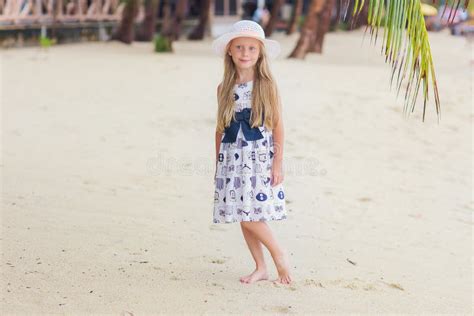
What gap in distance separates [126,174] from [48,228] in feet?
5.94

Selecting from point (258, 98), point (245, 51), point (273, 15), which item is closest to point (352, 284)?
point (258, 98)

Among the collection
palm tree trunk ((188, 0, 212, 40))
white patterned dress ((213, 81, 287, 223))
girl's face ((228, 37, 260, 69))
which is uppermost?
girl's face ((228, 37, 260, 69))

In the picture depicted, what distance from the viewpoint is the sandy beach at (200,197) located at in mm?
3701

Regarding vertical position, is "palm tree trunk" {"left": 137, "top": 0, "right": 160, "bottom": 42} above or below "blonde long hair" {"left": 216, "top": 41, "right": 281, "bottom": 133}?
below

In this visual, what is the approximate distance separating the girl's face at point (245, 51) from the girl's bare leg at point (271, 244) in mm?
771

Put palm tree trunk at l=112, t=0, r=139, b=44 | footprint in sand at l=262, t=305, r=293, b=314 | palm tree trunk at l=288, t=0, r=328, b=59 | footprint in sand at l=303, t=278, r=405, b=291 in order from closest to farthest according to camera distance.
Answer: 1. footprint in sand at l=262, t=305, r=293, b=314
2. footprint in sand at l=303, t=278, r=405, b=291
3. palm tree trunk at l=288, t=0, r=328, b=59
4. palm tree trunk at l=112, t=0, r=139, b=44

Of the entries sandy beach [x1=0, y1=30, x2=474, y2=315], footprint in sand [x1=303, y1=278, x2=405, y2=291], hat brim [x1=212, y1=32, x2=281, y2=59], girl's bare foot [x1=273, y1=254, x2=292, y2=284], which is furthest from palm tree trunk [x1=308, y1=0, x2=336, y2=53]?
girl's bare foot [x1=273, y1=254, x2=292, y2=284]

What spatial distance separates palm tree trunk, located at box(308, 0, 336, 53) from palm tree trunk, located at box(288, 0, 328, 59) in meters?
0.14

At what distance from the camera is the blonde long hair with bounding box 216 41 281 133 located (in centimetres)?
357

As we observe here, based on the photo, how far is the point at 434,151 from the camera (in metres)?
8.83

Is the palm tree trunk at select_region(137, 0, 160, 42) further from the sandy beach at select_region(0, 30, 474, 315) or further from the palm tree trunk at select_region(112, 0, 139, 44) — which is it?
the sandy beach at select_region(0, 30, 474, 315)

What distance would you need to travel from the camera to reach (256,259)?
12.6ft

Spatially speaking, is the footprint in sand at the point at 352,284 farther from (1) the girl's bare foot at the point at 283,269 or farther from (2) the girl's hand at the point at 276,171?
(2) the girl's hand at the point at 276,171

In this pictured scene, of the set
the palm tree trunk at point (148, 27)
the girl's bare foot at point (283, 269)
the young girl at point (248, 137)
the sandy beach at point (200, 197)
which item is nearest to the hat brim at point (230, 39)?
the young girl at point (248, 137)
